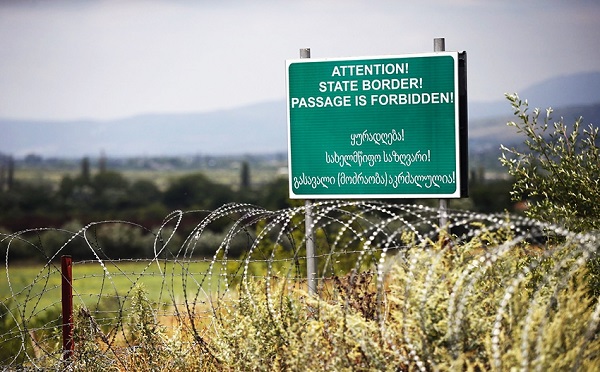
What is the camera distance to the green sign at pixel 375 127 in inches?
411

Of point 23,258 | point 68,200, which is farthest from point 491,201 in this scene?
point 68,200

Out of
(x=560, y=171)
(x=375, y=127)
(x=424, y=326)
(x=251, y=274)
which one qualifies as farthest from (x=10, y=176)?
(x=424, y=326)

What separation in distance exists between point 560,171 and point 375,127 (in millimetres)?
2020

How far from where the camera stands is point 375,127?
35.2 feet

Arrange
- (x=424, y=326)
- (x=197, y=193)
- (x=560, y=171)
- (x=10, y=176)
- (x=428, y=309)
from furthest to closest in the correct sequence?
(x=10, y=176) < (x=197, y=193) < (x=560, y=171) < (x=428, y=309) < (x=424, y=326)

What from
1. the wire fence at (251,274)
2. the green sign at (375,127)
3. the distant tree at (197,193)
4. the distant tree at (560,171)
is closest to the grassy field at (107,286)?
the wire fence at (251,274)

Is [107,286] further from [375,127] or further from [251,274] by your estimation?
[375,127]

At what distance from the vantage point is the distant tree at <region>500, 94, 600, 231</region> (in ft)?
31.0

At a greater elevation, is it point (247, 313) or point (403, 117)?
point (403, 117)

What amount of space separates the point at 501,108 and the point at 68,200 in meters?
134

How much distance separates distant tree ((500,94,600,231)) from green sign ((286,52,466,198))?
721 millimetres

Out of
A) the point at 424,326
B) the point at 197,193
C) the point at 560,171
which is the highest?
the point at 197,193

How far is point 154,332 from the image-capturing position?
9148 mm

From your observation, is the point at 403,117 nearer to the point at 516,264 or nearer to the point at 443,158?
the point at 443,158
